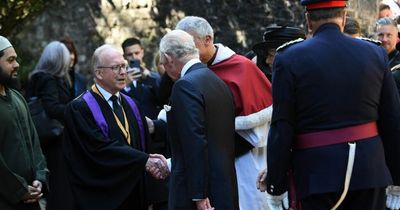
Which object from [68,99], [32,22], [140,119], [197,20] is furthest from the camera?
[32,22]

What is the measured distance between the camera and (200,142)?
5.76 m

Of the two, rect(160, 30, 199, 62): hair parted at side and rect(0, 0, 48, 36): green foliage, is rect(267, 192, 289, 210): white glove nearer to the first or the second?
rect(160, 30, 199, 62): hair parted at side

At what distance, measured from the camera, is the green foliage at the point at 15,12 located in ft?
47.3

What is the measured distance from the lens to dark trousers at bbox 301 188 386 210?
503 centimetres

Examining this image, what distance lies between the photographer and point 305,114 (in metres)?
5.07

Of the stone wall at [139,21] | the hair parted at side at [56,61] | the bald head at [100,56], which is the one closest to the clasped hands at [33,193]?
the bald head at [100,56]

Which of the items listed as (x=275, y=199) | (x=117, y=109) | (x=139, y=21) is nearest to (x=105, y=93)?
(x=117, y=109)

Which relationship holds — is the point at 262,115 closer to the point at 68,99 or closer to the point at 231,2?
the point at 68,99

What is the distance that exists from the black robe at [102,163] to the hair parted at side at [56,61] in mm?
2329

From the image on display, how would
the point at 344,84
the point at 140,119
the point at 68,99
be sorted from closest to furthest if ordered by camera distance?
1. the point at 344,84
2. the point at 140,119
3. the point at 68,99

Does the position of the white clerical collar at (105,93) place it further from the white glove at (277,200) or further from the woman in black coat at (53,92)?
the white glove at (277,200)

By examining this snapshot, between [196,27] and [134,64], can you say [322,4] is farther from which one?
[134,64]

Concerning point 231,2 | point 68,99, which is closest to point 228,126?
point 68,99

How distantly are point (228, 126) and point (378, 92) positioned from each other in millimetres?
1307
